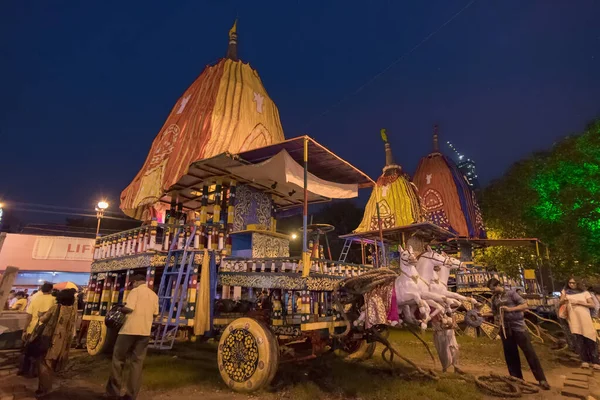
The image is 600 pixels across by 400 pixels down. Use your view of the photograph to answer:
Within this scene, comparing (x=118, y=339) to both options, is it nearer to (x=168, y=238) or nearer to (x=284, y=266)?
(x=284, y=266)

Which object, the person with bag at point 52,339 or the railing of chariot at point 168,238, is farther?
the railing of chariot at point 168,238

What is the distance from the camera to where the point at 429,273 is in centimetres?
662

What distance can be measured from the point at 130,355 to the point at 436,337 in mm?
6171

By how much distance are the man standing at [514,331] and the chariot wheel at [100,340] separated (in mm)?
9558

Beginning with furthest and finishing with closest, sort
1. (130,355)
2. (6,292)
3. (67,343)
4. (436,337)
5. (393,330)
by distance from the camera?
(393,330) < (436,337) < (67,343) < (130,355) < (6,292)

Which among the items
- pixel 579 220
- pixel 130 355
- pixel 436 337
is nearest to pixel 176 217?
pixel 130 355

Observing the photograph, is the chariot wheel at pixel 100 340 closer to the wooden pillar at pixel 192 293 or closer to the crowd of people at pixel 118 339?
the crowd of people at pixel 118 339

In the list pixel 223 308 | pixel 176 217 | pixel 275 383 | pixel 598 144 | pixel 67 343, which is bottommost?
pixel 275 383

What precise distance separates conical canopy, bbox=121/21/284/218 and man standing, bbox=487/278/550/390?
751 centimetres

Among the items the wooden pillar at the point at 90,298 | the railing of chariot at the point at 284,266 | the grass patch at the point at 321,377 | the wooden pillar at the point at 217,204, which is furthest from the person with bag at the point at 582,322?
the wooden pillar at the point at 90,298

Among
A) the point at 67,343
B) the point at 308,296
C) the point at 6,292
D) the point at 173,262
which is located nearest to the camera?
the point at 6,292

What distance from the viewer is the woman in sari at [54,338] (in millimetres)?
5891

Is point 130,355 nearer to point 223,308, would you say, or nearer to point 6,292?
point 6,292

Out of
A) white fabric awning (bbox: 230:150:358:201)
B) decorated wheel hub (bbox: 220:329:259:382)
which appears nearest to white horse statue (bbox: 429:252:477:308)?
decorated wheel hub (bbox: 220:329:259:382)
